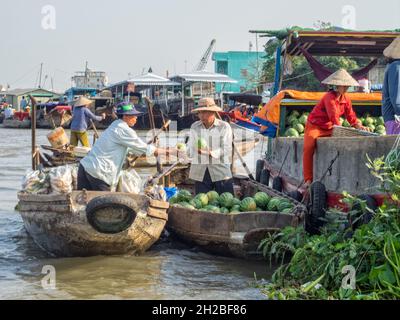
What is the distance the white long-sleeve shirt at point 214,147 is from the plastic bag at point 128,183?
2.20 feet

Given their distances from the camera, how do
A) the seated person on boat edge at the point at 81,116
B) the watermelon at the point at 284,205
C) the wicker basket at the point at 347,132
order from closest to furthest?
the wicker basket at the point at 347,132
the watermelon at the point at 284,205
the seated person on boat edge at the point at 81,116

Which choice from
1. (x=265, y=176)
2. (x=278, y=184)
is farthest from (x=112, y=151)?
(x=265, y=176)

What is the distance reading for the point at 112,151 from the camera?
6.20 metres

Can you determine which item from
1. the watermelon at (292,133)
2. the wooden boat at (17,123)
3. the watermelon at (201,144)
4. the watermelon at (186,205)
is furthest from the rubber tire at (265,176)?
the wooden boat at (17,123)

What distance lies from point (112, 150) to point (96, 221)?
80cm

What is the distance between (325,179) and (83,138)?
26.8ft

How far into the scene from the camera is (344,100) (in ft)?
20.8

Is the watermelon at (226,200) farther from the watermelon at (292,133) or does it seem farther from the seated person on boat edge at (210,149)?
the watermelon at (292,133)

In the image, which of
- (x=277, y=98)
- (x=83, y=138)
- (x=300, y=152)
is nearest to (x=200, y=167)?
(x=300, y=152)

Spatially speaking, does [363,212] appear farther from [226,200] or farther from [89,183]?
[89,183]

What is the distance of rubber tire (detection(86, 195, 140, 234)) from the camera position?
18.5 ft

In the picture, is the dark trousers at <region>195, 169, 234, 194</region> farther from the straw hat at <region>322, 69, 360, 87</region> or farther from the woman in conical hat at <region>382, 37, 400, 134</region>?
the woman in conical hat at <region>382, 37, 400, 134</region>

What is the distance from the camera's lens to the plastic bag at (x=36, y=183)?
627 centimetres
